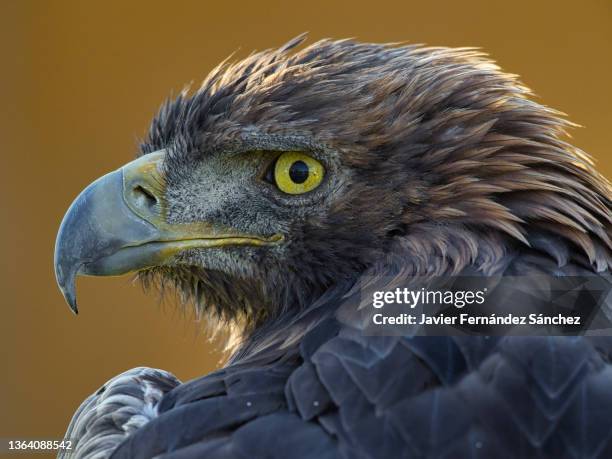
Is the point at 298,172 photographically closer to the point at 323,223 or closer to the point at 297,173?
the point at 297,173

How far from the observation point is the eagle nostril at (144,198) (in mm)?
1855

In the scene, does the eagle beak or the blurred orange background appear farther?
the blurred orange background

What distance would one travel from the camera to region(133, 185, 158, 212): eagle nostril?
6.09 ft

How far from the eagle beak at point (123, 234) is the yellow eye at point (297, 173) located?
0.10 meters

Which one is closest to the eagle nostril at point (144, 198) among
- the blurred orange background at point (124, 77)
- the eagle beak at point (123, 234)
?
the eagle beak at point (123, 234)

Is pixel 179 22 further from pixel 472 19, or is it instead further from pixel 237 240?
pixel 237 240

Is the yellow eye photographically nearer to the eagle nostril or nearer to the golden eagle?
the golden eagle

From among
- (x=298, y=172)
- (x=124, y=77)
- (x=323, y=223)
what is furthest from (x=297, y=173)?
(x=124, y=77)

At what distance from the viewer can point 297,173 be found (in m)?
1.81

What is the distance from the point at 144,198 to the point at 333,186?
35 centimetres

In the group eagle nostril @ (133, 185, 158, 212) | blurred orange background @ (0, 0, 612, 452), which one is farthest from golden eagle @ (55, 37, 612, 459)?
blurred orange background @ (0, 0, 612, 452)

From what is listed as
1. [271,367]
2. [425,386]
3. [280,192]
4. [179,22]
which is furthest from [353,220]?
[179,22]

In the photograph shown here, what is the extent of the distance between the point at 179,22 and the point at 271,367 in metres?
2.71

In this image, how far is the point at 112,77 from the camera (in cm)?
404
